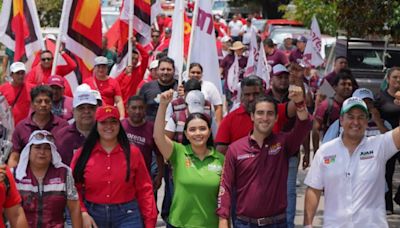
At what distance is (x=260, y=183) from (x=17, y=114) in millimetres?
4610

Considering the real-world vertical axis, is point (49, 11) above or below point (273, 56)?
above

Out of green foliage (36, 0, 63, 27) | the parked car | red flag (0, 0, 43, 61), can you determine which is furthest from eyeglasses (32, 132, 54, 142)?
green foliage (36, 0, 63, 27)

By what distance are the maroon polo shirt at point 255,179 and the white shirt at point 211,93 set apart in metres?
3.86

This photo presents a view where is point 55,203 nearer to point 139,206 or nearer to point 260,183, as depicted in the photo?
point 139,206

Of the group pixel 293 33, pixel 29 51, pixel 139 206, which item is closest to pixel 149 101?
pixel 29 51

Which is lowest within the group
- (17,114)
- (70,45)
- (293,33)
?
(17,114)

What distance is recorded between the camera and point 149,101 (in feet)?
37.0

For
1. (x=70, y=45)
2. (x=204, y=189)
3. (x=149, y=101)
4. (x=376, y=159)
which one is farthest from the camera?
(x=70, y=45)

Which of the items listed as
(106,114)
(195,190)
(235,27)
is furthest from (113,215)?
(235,27)

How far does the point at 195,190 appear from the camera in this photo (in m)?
7.68

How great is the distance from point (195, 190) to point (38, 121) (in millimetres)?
2149

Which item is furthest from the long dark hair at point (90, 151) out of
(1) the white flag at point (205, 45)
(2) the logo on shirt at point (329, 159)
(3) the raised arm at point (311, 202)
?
(1) the white flag at point (205, 45)

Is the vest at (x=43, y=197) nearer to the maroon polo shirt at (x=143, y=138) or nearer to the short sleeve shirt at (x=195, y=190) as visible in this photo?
the short sleeve shirt at (x=195, y=190)

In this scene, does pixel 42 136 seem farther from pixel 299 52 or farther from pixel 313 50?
pixel 299 52
